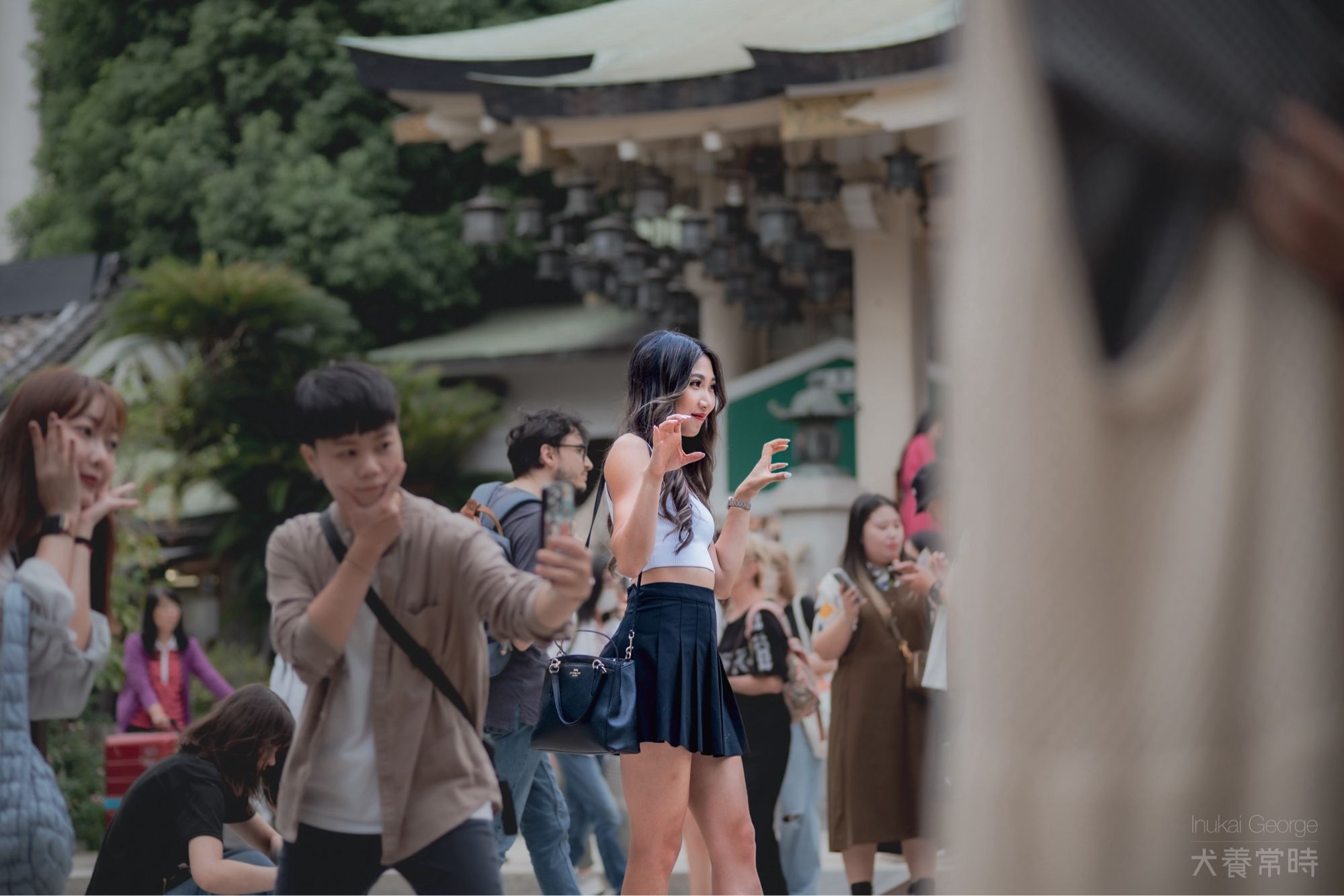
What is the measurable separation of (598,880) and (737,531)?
4287 millimetres

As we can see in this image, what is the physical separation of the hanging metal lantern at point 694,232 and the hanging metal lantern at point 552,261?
168 cm

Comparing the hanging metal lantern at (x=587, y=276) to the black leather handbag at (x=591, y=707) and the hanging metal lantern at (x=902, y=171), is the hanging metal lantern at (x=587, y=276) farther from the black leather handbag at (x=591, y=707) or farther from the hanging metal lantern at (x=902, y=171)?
the black leather handbag at (x=591, y=707)

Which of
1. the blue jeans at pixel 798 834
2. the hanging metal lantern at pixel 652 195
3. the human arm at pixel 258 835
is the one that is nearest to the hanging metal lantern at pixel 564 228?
the hanging metal lantern at pixel 652 195

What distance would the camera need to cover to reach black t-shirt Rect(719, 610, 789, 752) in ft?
22.4

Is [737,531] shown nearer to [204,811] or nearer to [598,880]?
[204,811]

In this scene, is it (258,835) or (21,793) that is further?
(258,835)

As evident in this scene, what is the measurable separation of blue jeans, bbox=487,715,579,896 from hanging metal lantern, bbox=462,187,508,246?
10.2 metres

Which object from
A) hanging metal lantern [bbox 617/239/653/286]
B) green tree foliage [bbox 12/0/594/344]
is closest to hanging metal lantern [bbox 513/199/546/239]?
hanging metal lantern [bbox 617/239/653/286]

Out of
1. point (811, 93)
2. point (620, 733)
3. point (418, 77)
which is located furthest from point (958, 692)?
point (418, 77)

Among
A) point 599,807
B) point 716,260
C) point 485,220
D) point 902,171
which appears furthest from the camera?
point 485,220

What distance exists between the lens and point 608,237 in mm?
14992

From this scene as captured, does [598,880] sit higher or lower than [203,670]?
lower

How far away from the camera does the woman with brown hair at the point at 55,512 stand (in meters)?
4.32

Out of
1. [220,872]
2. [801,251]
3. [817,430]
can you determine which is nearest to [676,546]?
[220,872]
